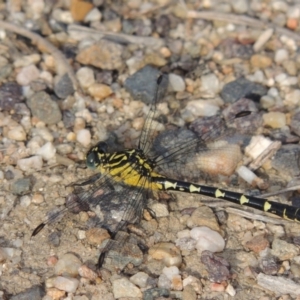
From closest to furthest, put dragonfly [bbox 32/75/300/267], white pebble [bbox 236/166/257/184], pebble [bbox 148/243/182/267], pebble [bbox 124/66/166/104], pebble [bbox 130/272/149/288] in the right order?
pebble [bbox 130/272/149/288]
pebble [bbox 148/243/182/267]
dragonfly [bbox 32/75/300/267]
white pebble [bbox 236/166/257/184]
pebble [bbox 124/66/166/104]

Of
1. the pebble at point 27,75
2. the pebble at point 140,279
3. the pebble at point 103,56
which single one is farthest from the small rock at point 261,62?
the pebble at point 140,279

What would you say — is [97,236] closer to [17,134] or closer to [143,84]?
[17,134]

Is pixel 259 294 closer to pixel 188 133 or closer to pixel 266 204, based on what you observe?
pixel 266 204

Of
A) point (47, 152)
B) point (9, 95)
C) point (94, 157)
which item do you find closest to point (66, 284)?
point (94, 157)

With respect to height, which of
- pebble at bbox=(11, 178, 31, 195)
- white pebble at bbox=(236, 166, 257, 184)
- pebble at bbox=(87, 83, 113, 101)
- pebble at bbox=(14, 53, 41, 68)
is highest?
pebble at bbox=(14, 53, 41, 68)

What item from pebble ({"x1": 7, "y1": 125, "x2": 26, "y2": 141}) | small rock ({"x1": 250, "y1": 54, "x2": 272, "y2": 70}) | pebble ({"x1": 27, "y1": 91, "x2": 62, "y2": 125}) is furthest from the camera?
small rock ({"x1": 250, "y1": 54, "x2": 272, "y2": 70})

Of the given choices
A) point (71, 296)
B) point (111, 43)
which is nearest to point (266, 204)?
point (71, 296)

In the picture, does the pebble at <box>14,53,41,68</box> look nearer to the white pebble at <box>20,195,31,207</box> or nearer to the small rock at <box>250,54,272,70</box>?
the white pebble at <box>20,195,31,207</box>

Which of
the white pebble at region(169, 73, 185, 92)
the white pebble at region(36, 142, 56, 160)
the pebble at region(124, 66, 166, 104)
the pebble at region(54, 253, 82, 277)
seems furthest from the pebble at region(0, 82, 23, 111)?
the pebble at region(54, 253, 82, 277)
